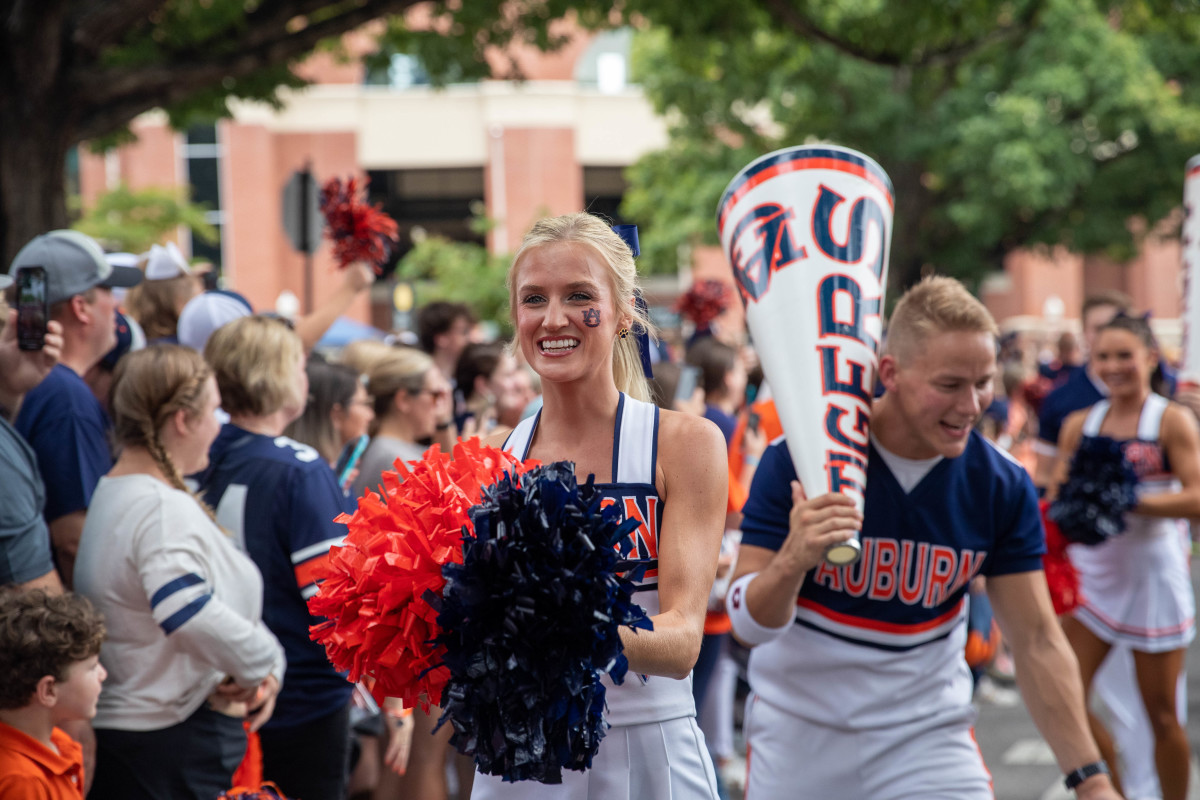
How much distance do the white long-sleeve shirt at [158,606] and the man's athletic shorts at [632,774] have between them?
4.10ft

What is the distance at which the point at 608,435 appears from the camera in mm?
2523

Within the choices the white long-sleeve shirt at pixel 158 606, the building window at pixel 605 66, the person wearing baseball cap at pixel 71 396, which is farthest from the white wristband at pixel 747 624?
the building window at pixel 605 66

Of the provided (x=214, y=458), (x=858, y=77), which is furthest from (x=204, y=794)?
(x=858, y=77)

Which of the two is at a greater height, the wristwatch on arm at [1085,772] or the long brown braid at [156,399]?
the long brown braid at [156,399]

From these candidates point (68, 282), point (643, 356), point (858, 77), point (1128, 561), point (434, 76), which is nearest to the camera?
point (643, 356)

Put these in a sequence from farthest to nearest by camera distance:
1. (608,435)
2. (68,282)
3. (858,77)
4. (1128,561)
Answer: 1. (858,77)
2. (1128,561)
3. (68,282)
4. (608,435)

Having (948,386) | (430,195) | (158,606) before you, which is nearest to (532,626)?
(948,386)

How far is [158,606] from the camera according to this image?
335 centimetres

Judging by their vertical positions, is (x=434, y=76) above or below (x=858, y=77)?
below

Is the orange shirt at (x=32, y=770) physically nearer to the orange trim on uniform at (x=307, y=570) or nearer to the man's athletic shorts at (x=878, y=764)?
the orange trim on uniform at (x=307, y=570)

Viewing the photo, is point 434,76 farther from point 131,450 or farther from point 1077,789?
point 1077,789

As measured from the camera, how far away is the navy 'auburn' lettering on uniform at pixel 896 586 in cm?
314

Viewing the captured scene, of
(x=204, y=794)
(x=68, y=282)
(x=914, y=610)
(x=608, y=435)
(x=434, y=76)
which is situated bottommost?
(x=204, y=794)

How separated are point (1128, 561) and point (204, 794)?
4459mm
